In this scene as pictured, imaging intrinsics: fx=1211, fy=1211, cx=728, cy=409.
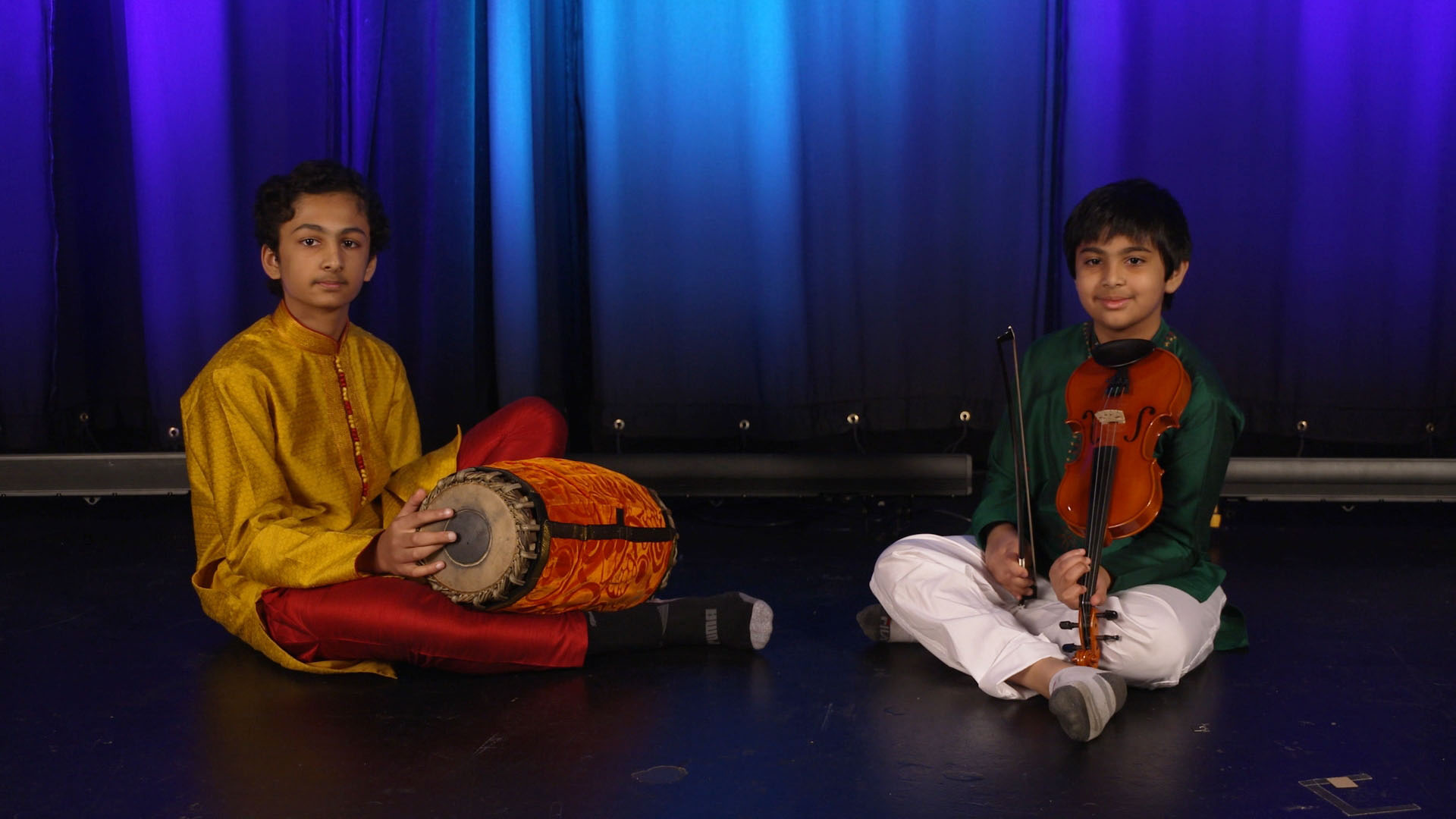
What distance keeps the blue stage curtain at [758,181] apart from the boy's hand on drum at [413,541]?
157 centimetres

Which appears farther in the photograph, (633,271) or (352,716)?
(633,271)

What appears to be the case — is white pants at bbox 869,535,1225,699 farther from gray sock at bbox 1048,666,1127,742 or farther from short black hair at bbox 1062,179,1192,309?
short black hair at bbox 1062,179,1192,309

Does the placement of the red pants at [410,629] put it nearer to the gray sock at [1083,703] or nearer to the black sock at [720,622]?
the black sock at [720,622]

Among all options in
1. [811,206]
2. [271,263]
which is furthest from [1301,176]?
[271,263]

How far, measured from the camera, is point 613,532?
70.6 inches

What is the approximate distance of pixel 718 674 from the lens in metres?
1.86

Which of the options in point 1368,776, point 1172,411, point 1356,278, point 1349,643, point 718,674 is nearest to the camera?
point 1368,776

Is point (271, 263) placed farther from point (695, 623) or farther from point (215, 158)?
point (215, 158)

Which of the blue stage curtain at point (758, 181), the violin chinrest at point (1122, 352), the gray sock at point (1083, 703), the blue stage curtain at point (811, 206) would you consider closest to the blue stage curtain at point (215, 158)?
the blue stage curtain at point (758, 181)

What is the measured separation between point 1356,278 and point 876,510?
1.40m

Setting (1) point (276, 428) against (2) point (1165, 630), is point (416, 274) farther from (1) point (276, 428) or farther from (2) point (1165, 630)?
(2) point (1165, 630)

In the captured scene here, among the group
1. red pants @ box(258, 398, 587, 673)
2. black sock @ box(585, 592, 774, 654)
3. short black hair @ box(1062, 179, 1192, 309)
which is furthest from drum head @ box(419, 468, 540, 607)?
short black hair @ box(1062, 179, 1192, 309)

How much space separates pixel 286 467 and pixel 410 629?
1.12ft

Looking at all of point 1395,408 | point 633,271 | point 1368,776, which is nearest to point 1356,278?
point 1395,408
